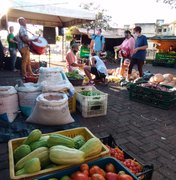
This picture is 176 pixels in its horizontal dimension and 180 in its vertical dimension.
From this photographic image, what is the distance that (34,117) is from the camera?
3.54 metres

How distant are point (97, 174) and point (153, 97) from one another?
3979mm

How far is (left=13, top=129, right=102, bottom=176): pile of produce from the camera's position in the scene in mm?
1608

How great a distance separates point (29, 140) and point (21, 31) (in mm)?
5411

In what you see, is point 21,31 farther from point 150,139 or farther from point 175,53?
point 175,53

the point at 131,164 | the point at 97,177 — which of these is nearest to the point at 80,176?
the point at 97,177

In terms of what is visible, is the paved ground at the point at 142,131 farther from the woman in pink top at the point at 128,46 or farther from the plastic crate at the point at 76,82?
the woman in pink top at the point at 128,46

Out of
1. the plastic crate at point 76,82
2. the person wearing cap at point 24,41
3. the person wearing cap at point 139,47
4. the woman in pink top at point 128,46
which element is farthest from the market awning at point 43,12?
the plastic crate at point 76,82

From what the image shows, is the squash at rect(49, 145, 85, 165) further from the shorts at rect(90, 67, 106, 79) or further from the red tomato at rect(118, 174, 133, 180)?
the shorts at rect(90, 67, 106, 79)

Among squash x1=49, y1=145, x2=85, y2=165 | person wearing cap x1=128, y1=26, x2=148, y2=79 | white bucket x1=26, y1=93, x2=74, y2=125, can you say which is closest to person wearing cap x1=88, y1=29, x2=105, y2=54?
Result: person wearing cap x1=128, y1=26, x2=148, y2=79

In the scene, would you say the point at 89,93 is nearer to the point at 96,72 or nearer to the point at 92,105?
the point at 92,105

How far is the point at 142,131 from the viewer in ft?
12.3

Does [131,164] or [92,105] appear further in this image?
[92,105]

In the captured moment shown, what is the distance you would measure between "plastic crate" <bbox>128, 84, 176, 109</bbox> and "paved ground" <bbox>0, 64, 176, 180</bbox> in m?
0.17

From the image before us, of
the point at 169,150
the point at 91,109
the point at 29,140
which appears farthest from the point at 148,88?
the point at 29,140
